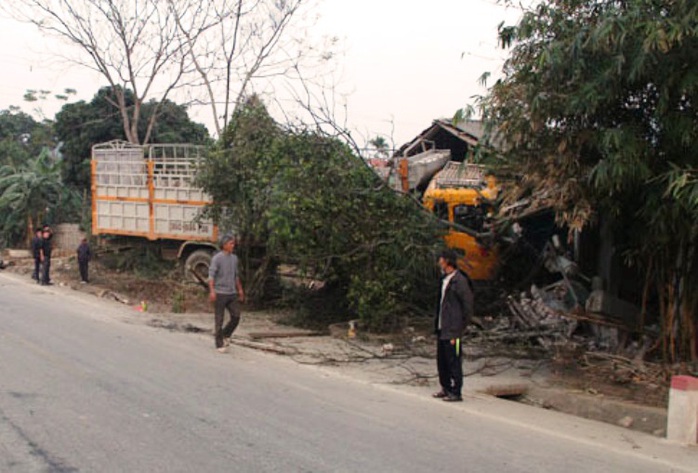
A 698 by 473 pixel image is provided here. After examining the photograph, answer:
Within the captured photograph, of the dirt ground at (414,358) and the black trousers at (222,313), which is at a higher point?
the black trousers at (222,313)

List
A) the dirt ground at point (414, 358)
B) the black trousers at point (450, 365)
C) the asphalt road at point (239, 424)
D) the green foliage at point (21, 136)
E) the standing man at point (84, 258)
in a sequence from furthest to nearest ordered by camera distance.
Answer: the green foliage at point (21, 136) → the standing man at point (84, 258) → the dirt ground at point (414, 358) → the black trousers at point (450, 365) → the asphalt road at point (239, 424)

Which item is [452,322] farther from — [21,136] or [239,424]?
[21,136]

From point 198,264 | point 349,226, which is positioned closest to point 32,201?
point 198,264

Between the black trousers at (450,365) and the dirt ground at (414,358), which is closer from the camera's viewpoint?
the black trousers at (450,365)

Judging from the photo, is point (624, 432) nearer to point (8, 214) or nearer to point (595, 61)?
point (595, 61)

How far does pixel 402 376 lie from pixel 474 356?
5.21 feet

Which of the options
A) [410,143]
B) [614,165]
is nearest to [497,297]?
[614,165]

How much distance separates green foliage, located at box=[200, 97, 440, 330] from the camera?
1259 centimetres

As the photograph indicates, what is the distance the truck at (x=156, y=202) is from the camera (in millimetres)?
17688

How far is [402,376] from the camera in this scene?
984 centimetres

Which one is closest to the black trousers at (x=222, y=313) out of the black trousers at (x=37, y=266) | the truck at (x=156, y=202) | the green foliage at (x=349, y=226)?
the green foliage at (x=349, y=226)

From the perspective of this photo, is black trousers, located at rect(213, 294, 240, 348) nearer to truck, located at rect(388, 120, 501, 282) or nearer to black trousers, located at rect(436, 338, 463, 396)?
truck, located at rect(388, 120, 501, 282)

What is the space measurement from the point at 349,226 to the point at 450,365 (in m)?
4.74

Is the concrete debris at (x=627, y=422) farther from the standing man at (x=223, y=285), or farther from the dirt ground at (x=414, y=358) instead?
the standing man at (x=223, y=285)
